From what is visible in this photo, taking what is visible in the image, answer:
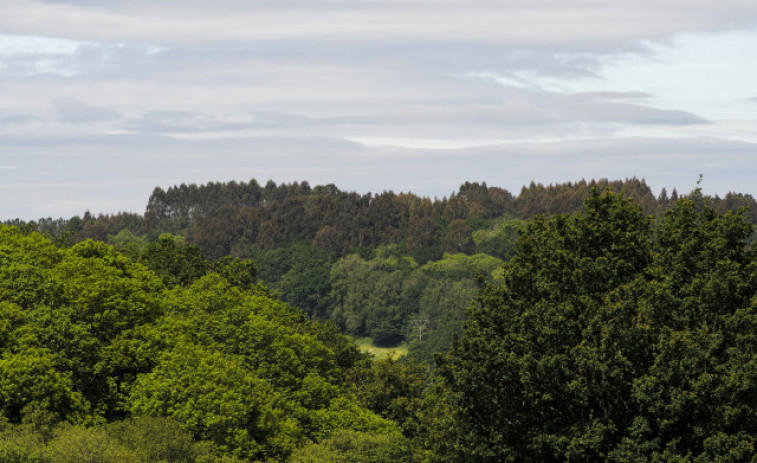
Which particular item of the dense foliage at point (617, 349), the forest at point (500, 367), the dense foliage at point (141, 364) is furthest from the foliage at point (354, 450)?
the dense foliage at point (617, 349)

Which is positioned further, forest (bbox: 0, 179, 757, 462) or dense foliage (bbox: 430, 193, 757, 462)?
forest (bbox: 0, 179, 757, 462)

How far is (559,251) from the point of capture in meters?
46.7

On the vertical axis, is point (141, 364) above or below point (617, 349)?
below

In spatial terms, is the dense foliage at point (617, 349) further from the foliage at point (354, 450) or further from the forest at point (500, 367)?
the foliage at point (354, 450)

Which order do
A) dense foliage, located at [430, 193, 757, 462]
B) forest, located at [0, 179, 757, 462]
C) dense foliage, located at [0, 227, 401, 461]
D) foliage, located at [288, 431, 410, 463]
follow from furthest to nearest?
foliage, located at [288, 431, 410, 463] < dense foliage, located at [0, 227, 401, 461] < forest, located at [0, 179, 757, 462] < dense foliage, located at [430, 193, 757, 462]

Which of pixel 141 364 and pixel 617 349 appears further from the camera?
pixel 141 364

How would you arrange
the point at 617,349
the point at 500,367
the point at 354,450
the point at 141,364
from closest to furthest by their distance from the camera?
1. the point at 617,349
2. the point at 500,367
3. the point at 354,450
4. the point at 141,364

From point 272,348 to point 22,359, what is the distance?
79.5ft

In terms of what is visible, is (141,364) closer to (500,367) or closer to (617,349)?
(500,367)

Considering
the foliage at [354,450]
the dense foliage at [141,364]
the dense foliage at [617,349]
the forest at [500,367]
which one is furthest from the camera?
the foliage at [354,450]

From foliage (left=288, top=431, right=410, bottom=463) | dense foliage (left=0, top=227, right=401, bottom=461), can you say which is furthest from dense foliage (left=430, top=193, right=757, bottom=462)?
dense foliage (left=0, top=227, right=401, bottom=461)

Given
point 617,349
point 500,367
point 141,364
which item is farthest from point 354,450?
point 617,349

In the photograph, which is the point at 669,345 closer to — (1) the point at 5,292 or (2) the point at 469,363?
(2) the point at 469,363

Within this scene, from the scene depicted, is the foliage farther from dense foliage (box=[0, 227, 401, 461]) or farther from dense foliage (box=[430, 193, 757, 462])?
dense foliage (box=[430, 193, 757, 462])
